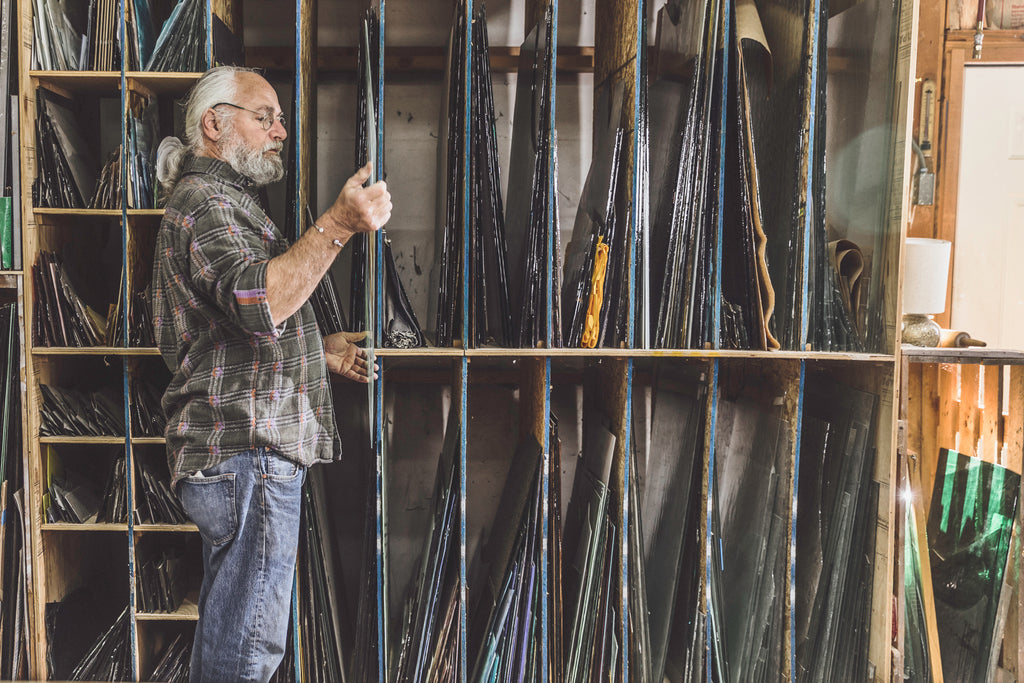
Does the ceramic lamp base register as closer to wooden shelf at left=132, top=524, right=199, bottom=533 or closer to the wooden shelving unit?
the wooden shelving unit

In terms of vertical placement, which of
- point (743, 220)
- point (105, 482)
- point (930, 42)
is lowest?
point (105, 482)

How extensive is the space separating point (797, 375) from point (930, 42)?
1.45 metres

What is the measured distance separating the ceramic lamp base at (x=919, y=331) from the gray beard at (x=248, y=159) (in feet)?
6.02

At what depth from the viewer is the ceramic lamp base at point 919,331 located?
6.70 ft

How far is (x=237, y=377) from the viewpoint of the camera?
150cm

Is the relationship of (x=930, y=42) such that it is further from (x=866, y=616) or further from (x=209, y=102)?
(x=209, y=102)

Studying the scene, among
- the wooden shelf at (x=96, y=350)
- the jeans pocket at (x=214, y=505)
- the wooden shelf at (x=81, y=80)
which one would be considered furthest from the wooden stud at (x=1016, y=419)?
the wooden shelf at (x=81, y=80)

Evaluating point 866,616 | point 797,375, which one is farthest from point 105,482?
point 866,616

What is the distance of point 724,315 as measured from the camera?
77.6 inches

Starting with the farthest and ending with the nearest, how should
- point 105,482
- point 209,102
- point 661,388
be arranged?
point 661,388 → point 105,482 → point 209,102

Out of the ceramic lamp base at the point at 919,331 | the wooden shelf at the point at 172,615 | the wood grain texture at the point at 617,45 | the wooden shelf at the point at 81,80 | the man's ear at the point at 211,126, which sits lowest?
the wooden shelf at the point at 172,615

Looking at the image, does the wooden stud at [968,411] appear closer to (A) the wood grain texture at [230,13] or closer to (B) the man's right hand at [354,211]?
(B) the man's right hand at [354,211]

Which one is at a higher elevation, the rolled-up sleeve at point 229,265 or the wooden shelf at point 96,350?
the rolled-up sleeve at point 229,265

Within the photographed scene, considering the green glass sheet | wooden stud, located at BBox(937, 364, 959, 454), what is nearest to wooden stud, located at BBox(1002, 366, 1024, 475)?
the green glass sheet
